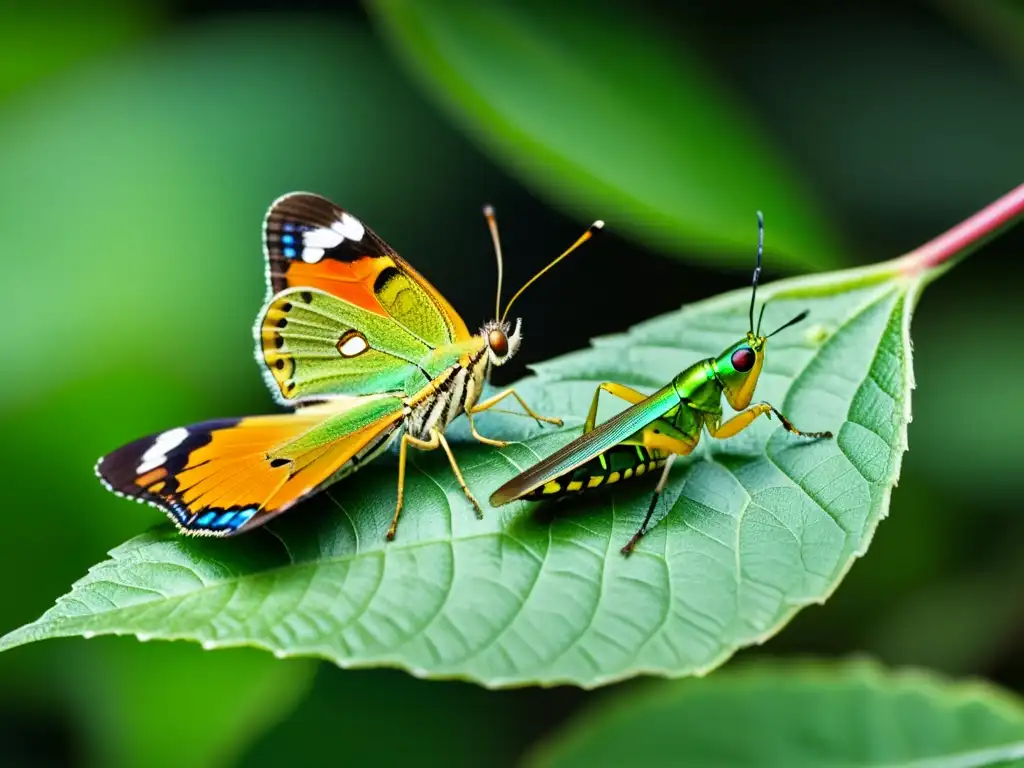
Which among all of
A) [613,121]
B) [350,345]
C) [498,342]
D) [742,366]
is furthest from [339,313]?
[613,121]

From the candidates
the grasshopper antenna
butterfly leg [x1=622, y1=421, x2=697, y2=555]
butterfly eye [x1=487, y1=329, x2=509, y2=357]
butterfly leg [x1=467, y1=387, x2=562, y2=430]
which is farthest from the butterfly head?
the grasshopper antenna

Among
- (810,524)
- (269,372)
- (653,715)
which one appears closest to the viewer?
(810,524)

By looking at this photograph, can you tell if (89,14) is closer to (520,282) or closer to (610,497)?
(520,282)

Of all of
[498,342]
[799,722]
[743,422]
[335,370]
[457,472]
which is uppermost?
[335,370]

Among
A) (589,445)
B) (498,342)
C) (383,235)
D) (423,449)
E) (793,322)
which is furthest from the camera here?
(383,235)

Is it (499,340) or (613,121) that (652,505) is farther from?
(613,121)

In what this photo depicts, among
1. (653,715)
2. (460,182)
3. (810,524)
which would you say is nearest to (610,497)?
(810,524)

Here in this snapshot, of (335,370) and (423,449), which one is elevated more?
(335,370)
